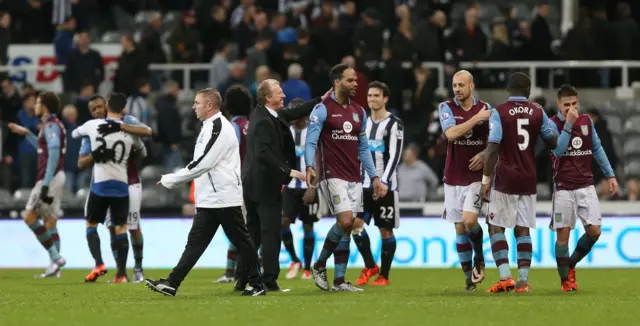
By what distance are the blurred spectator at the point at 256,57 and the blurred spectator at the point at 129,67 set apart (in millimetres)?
1967

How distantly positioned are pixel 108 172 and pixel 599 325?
25.9 feet

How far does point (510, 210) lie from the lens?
14117 millimetres

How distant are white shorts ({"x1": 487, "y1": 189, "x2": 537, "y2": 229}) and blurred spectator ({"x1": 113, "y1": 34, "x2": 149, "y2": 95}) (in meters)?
12.0

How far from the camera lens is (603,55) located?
84.7 ft

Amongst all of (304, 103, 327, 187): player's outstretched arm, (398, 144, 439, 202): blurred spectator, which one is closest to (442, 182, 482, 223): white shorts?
(304, 103, 327, 187): player's outstretched arm

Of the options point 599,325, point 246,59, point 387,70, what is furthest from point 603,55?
point 599,325

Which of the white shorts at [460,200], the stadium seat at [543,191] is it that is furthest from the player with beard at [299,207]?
the stadium seat at [543,191]

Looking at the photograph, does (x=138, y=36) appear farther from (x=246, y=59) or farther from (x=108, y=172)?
(x=108, y=172)

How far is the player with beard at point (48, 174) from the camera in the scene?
59.8 feet

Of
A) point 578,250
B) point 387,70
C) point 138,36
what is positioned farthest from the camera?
point 138,36

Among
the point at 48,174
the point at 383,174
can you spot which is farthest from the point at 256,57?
the point at 383,174

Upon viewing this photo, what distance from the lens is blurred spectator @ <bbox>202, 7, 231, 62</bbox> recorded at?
27172mm

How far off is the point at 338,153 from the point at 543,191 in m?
9.23

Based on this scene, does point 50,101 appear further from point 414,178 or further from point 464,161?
point 414,178
